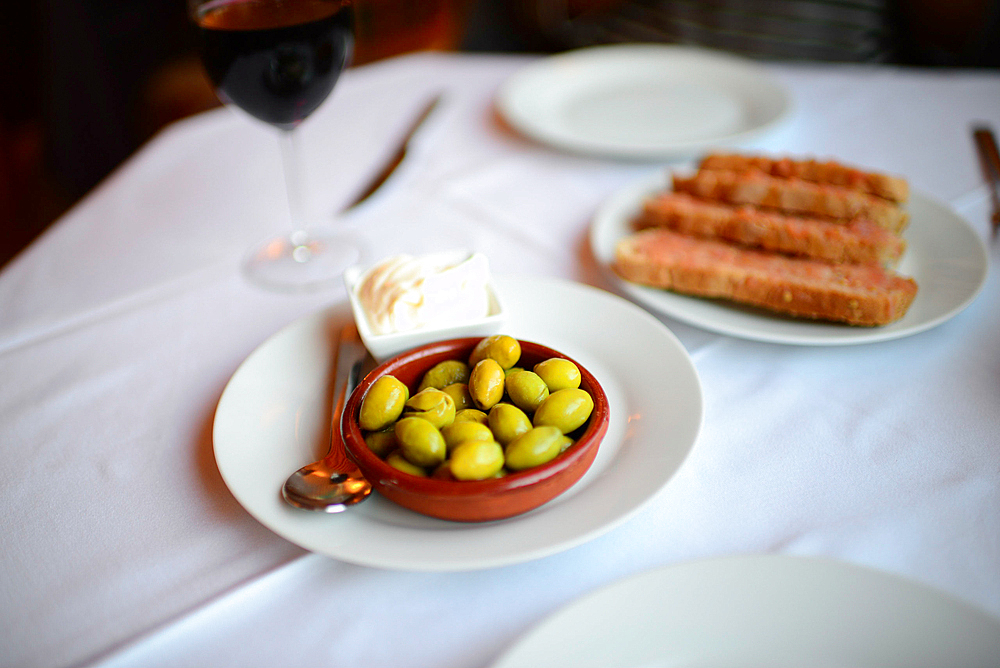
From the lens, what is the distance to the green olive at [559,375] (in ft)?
2.44

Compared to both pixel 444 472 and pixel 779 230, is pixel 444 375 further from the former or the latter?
pixel 779 230

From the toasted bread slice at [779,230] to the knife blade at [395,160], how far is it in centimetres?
57

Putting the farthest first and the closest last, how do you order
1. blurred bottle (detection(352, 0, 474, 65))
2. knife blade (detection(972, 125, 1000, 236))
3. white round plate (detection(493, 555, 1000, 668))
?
blurred bottle (detection(352, 0, 474, 65)), knife blade (detection(972, 125, 1000, 236)), white round plate (detection(493, 555, 1000, 668))

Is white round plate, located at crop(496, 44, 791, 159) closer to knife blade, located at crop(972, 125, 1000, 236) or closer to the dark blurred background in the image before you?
knife blade, located at crop(972, 125, 1000, 236)

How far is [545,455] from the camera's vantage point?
651 millimetres

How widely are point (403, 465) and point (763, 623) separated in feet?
1.13

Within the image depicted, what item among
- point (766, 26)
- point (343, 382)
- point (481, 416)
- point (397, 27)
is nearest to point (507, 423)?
point (481, 416)

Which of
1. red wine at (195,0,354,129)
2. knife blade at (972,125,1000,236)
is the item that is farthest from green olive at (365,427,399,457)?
knife blade at (972,125,1000,236)

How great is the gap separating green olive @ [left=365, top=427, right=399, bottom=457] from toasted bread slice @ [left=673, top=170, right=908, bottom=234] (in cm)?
77

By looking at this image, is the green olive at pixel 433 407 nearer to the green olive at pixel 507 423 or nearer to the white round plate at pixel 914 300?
the green olive at pixel 507 423

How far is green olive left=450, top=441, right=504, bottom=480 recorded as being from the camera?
2.06 feet

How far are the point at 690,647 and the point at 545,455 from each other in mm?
201

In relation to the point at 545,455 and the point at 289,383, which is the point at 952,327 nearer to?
the point at 545,455

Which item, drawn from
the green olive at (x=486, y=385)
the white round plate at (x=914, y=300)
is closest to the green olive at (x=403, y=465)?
the green olive at (x=486, y=385)
